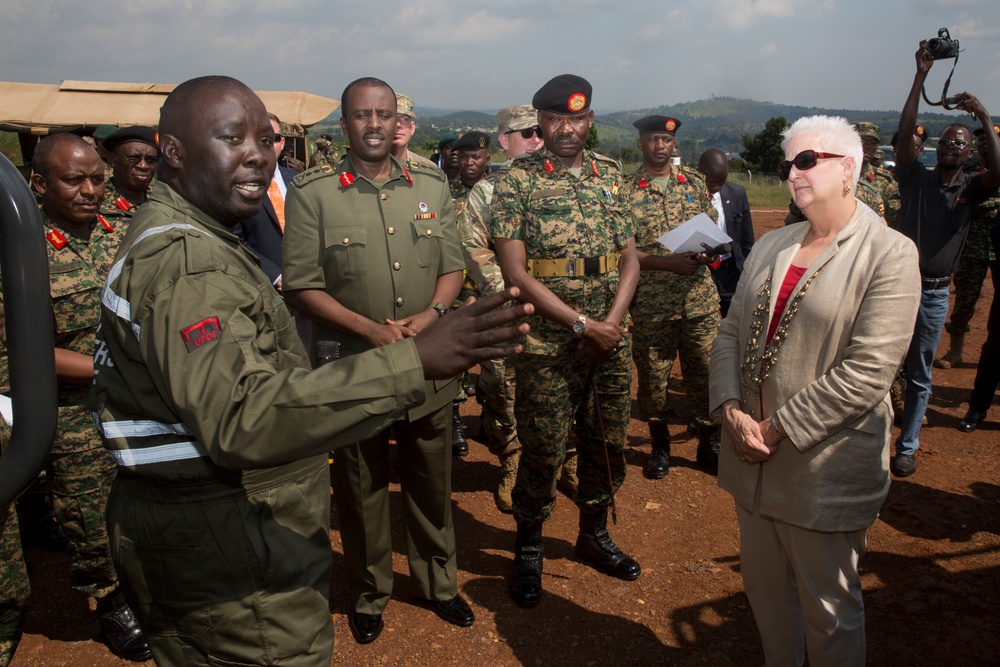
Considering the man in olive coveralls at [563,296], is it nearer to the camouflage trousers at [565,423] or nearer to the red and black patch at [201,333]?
the camouflage trousers at [565,423]

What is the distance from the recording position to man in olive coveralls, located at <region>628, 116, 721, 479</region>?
4.91 m

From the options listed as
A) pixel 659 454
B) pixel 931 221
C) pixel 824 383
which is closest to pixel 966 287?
pixel 931 221

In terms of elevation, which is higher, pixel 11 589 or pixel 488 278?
pixel 488 278

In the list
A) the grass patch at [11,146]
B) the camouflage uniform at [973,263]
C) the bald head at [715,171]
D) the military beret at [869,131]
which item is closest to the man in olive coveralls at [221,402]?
the bald head at [715,171]

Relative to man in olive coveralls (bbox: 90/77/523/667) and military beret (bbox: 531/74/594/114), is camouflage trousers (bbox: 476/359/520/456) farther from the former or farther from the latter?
man in olive coveralls (bbox: 90/77/523/667)

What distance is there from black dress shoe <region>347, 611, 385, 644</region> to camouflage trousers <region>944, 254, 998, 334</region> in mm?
6740

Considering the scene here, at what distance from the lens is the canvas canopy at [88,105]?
14.7 meters

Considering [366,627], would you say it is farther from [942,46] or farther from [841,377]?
[942,46]

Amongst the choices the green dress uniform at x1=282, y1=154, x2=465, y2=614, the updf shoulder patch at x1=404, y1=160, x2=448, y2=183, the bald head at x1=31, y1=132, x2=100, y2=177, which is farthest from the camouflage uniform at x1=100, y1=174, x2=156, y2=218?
the updf shoulder patch at x1=404, y1=160, x2=448, y2=183

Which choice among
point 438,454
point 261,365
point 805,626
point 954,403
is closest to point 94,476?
point 438,454

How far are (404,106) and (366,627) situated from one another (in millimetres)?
4025

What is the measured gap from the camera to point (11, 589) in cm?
269

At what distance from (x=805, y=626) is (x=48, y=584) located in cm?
388

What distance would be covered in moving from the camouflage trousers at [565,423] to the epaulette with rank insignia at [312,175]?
1.30 meters
